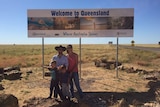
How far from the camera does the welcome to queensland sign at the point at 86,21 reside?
1464 centimetres

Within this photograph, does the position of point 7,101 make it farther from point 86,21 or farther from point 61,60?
point 86,21

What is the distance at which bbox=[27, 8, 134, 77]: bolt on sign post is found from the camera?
48.0 feet

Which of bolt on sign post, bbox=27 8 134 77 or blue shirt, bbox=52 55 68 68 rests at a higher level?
bolt on sign post, bbox=27 8 134 77

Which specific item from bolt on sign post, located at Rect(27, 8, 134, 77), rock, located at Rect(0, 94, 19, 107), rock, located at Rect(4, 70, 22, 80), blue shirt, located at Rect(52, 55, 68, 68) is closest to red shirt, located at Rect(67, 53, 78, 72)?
blue shirt, located at Rect(52, 55, 68, 68)

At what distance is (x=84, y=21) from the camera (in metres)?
14.8

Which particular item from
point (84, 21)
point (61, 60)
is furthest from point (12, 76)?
point (61, 60)

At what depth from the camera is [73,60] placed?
29.1 feet

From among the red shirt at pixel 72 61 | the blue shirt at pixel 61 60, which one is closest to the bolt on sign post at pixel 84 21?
the red shirt at pixel 72 61

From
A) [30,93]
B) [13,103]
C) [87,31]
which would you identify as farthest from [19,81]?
[13,103]

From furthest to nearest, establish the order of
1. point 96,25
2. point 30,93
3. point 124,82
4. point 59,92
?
1. point 96,25
2. point 124,82
3. point 30,93
4. point 59,92

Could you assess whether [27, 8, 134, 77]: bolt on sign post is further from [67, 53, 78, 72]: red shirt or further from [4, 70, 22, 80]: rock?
[67, 53, 78, 72]: red shirt

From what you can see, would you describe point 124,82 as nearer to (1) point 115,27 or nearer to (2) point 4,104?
(1) point 115,27

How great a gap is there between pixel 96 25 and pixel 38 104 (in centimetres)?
794

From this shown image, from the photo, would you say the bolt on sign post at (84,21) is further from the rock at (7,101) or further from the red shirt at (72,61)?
the rock at (7,101)
